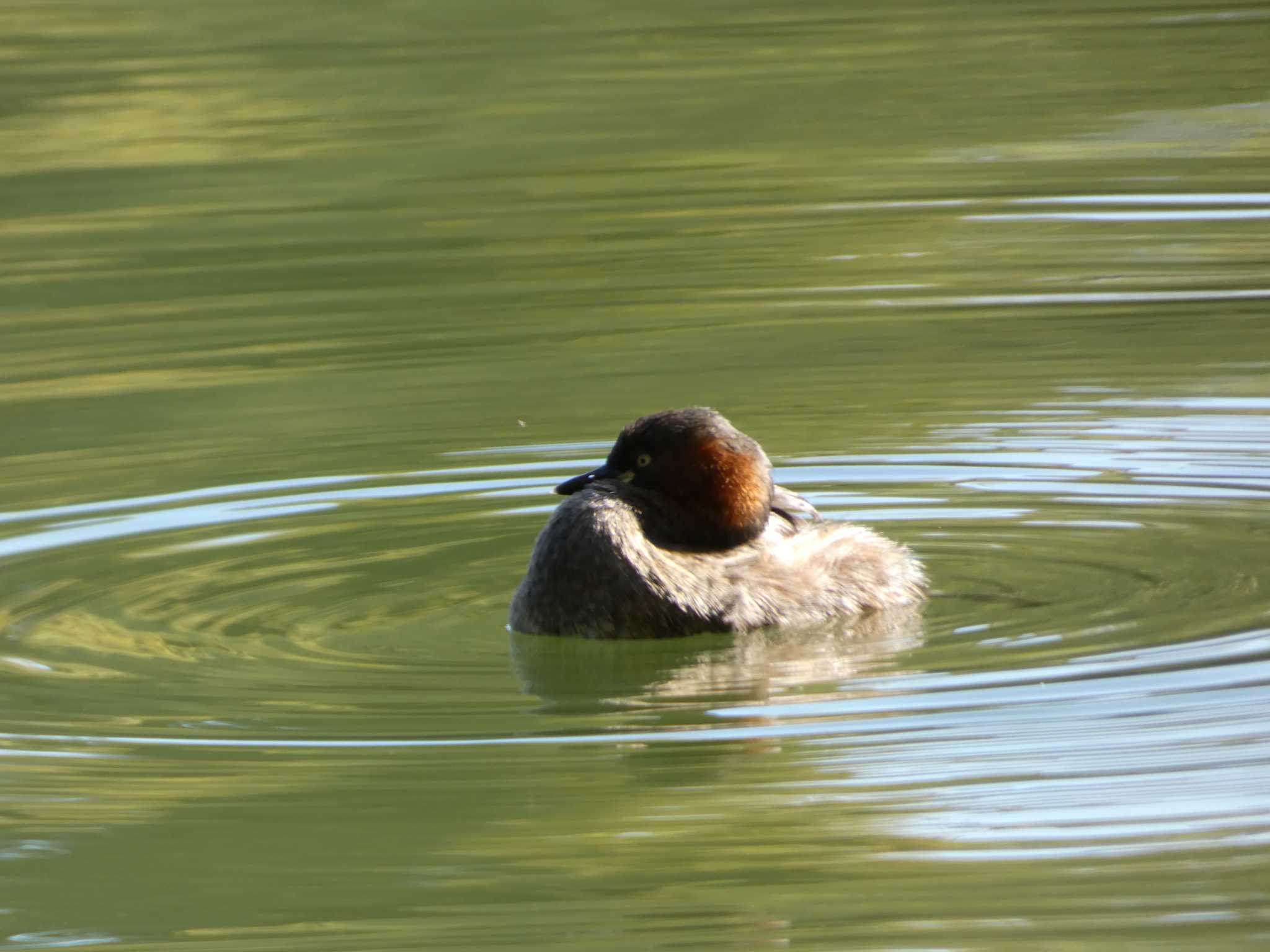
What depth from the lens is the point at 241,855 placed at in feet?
18.1

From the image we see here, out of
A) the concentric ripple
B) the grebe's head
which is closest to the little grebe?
the grebe's head

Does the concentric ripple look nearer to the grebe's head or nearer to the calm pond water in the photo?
the calm pond water

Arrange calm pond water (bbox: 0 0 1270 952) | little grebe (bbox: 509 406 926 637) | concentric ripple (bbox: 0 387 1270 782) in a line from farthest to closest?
1. little grebe (bbox: 509 406 926 637)
2. concentric ripple (bbox: 0 387 1270 782)
3. calm pond water (bbox: 0 0 1270 952)

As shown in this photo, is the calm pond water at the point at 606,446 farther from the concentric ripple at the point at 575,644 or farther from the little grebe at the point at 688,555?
the little grebe at the point at 688,555

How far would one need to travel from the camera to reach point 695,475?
24.5ft

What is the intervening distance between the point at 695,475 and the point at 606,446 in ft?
6.77

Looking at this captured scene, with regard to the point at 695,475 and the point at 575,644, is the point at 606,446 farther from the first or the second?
the point at 575,644

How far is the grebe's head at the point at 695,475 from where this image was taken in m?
7.42

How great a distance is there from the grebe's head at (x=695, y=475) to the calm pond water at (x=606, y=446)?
0.50 meters

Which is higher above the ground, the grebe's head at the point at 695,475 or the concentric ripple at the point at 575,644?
the grebe's head at the point at 695,475

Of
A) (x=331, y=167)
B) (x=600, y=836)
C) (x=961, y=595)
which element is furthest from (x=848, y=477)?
(x=331, y=167)

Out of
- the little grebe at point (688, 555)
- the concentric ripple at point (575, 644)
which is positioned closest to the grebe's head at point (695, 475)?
the little grebe at point (688, 555)

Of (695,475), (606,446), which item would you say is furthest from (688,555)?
(606,446)

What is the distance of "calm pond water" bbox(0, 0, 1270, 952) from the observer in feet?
17.5
